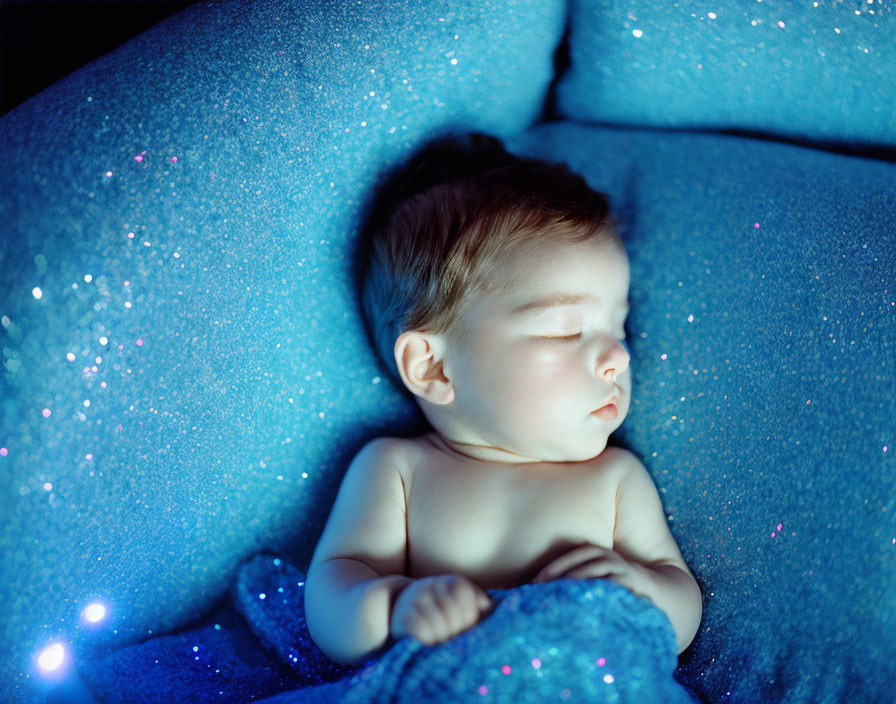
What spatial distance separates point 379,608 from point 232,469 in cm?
26

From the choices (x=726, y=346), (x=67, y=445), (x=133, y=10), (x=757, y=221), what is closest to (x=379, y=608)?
(x=67, y=445)

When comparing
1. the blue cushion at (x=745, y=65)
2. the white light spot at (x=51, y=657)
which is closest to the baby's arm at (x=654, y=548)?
the blue cushion at (x=745, y=65)

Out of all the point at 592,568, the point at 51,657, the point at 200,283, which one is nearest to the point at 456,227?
the point at 200,283

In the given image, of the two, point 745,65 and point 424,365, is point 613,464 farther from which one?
point 745,65

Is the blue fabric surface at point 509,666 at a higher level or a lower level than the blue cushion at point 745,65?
lower

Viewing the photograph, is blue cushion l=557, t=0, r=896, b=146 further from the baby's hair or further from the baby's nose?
the baby's nose

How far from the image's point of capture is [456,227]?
2.75 feet

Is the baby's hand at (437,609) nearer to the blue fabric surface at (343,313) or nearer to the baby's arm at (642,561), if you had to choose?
the baby's arm at (642,561)

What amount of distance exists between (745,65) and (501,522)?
0.58 meters

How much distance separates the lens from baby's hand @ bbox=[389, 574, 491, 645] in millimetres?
658

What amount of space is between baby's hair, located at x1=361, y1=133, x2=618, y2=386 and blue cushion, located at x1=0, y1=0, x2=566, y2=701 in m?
0.03

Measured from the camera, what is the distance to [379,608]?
0.69 meters

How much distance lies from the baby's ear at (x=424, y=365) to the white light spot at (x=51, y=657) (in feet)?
1.40

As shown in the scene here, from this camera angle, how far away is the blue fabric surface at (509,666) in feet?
2.07
